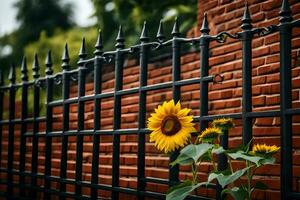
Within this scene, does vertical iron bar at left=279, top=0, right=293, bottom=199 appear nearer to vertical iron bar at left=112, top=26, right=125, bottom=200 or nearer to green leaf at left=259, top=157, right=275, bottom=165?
green leaf at left=259, top=157, right=275, bottom=165

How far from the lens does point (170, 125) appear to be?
7.06ft

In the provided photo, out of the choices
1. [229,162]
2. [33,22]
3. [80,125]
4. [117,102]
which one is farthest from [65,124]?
[33,22]

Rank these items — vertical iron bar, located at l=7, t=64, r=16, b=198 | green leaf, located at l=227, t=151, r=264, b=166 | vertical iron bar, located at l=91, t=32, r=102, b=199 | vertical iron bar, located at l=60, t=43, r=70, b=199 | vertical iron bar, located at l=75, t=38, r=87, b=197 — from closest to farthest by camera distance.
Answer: green leaf, located at l=227, t=151, r=264, b=166
vertical iron bar, located at l=91, t=32, r=102, b=199
vertical iron bar, located at l=75, t=38, r=87, b=197
vertical iron bar, located at l=60, t=43, r=70, b=199
vertical iron bar, located at l=7, t=64, r=16, b=198

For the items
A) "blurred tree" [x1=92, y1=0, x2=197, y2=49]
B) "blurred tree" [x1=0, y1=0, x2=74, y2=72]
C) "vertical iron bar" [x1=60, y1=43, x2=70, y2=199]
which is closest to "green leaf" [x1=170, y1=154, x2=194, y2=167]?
"vertical iron bar" [x1=60, y1=43, x2=70, y2=199]

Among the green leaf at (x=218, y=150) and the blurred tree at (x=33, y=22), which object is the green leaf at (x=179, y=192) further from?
the blurred tree at (x=33, y=22)

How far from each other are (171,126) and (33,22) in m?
25.1

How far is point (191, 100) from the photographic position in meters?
3.63

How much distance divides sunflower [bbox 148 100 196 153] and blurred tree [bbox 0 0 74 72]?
71.8ft

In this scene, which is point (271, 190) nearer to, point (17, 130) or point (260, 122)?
point (260, 122)

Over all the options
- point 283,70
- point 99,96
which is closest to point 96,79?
point 99,96

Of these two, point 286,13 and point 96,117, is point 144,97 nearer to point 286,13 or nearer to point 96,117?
point 96,117

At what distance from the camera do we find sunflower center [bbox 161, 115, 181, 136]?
213 centimetres

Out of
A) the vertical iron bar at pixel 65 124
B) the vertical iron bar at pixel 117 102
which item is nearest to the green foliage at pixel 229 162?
the vertical iron bar at pixel 117 102

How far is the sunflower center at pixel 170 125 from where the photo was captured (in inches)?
84.0
